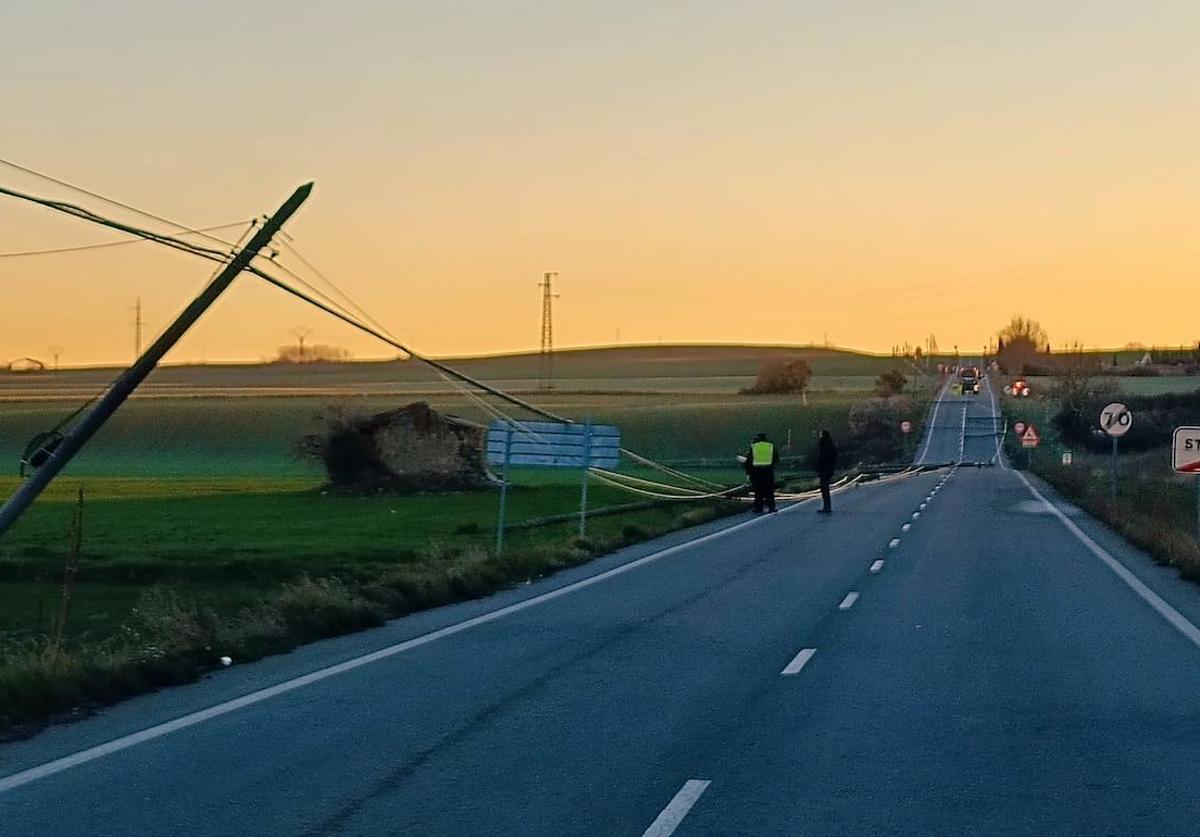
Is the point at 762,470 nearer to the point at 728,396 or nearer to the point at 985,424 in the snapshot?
the point at 985,424

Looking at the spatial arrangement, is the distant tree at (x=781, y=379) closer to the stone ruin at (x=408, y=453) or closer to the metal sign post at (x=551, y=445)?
the stone ruin at (x=408, y=453)

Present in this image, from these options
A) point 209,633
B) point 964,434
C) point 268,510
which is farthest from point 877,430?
point 209,633

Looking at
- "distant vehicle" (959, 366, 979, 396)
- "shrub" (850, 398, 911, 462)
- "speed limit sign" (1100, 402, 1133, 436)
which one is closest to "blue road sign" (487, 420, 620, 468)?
"speed limit sign" (1100, 402, 1133, 436)

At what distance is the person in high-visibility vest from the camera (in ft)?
127

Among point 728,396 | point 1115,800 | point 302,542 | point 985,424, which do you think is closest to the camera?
point 1115,800

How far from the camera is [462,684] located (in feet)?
41.4

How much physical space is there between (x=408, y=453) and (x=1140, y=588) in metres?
43.0

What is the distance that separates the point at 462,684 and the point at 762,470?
90.3 ft

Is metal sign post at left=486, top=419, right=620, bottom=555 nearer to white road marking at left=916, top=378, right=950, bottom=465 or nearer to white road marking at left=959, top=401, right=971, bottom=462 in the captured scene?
white road marking at left=916, top=378, right=950, bottom=465

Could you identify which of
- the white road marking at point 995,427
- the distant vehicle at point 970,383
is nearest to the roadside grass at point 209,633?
the white road marking at point 995,427

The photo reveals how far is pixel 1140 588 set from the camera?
2111cm

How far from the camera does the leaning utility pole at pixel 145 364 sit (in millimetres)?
14305

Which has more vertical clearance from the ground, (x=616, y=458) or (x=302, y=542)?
(x=616, y=458)

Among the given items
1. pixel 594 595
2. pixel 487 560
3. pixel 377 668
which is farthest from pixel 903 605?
pixel 377 668
